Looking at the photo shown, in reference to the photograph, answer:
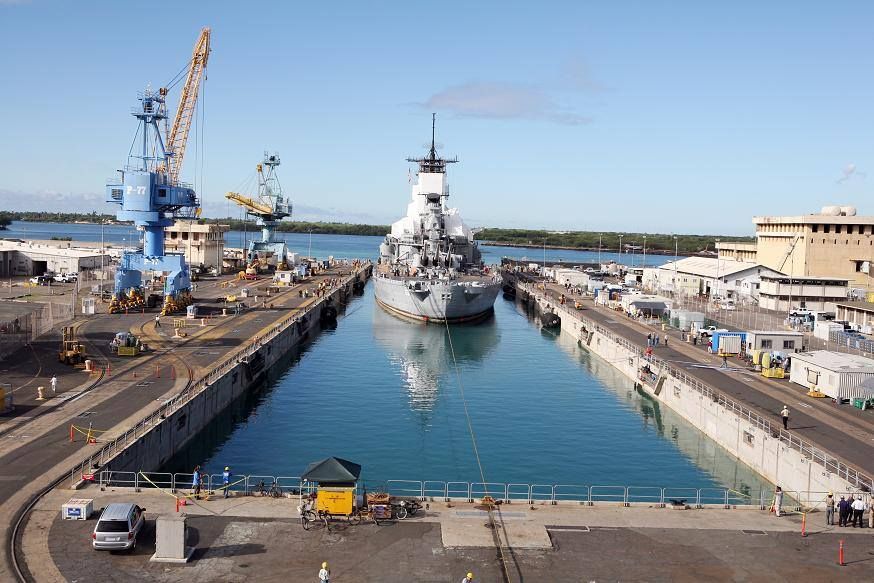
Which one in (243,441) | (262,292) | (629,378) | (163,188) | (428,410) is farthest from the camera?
(262,292)

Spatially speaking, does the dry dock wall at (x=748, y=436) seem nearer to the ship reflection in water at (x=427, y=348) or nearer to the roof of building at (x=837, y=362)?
the roof of building at (x=837, y=362)

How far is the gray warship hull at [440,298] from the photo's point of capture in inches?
3580

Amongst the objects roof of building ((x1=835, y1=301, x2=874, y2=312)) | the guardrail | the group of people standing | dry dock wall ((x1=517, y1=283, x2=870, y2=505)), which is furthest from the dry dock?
roof of building ((x1=835, y1=301, x2=874, y2=312))

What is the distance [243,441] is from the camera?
146ft

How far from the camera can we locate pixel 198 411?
43531mm

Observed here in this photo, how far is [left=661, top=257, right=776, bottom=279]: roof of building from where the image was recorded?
317 feet

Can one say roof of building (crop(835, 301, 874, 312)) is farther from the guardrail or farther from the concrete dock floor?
the guardrail

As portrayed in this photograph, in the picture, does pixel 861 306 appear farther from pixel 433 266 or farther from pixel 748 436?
pixel 433 266

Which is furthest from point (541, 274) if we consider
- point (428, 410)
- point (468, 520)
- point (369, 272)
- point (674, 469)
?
point (468, 520)

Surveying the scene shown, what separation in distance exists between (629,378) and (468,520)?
40773 millimetres

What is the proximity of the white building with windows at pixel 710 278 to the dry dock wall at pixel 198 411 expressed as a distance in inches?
Result: 2077

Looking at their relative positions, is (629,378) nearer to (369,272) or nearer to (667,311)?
(667,311)

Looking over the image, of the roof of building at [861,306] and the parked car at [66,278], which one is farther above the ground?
the roof of building at [861,306]

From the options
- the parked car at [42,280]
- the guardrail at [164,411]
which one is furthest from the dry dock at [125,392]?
the parked car at [42,280]
